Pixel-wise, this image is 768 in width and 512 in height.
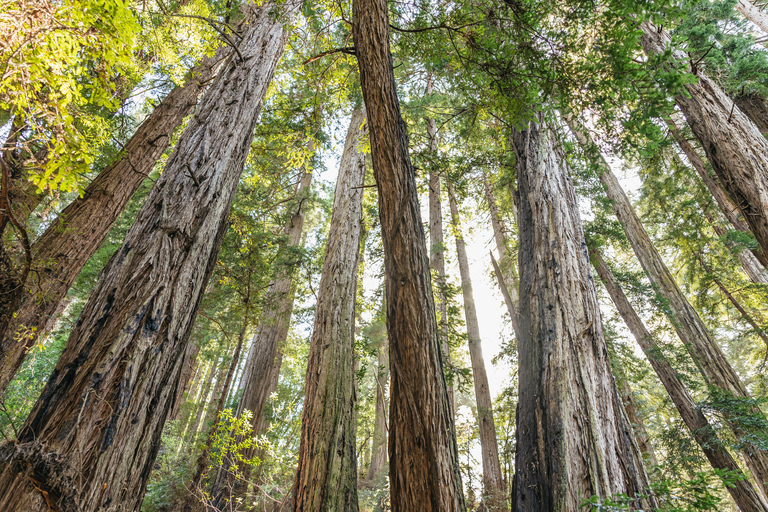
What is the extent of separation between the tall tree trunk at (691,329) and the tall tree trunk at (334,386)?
4233mm

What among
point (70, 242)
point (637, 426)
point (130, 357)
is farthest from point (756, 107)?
point (70, 242)

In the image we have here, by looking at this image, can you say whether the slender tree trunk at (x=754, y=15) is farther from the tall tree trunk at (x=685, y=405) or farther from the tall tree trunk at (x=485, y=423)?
the tall tree trunk at (x=485, y=423)

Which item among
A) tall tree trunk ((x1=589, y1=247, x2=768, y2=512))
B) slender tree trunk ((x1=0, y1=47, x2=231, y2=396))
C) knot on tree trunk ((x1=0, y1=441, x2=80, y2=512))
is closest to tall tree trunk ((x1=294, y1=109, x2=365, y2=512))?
knot on tree trunk ((x1=0, y1=441, x2=80, y2=512))

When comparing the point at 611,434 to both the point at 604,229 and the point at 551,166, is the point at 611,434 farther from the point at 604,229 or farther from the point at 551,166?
the point at 604,229

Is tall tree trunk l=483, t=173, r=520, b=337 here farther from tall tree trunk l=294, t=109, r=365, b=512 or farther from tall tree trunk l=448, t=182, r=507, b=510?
tall tree trunk l=294, t=109, r=365, b=512

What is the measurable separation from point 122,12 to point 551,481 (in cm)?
518

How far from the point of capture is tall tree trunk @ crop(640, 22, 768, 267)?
12.4ft

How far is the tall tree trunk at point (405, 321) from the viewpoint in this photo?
1.58 metres

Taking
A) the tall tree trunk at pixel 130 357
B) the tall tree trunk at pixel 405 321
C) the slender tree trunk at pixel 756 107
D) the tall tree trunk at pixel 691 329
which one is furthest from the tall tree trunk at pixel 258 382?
the slender tree trunk at pixel 756 107

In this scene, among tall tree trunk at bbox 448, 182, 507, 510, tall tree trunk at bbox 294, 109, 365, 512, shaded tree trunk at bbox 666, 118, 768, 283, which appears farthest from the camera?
shaded tree trunk at bbox 666, 118, 768, 283

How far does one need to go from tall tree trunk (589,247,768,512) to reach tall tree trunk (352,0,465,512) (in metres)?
6.34

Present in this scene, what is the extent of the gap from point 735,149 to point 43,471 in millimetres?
7116

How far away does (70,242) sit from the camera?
411cm

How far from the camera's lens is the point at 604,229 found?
8.66 m
